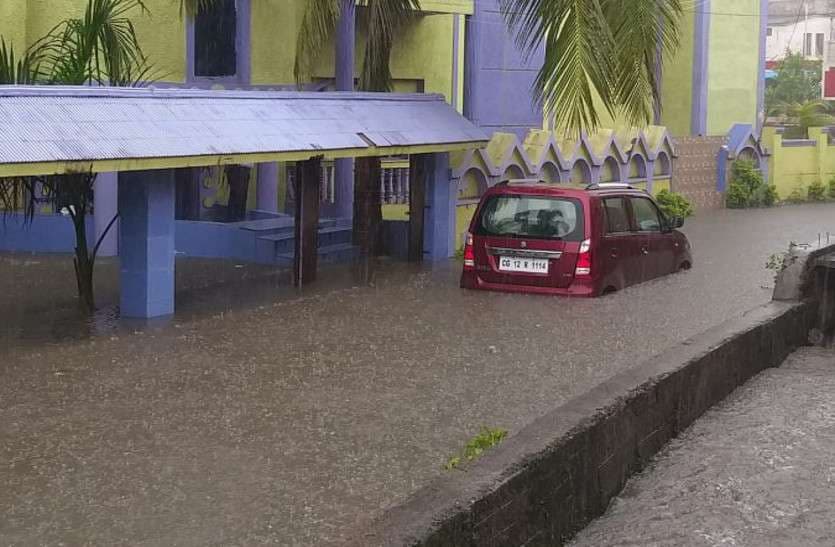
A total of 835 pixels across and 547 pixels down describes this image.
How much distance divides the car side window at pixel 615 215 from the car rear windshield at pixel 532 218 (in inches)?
22.8

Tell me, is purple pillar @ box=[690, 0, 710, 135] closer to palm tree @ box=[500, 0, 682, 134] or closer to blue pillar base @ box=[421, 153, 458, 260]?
blue pillar base @ box=[421, 153, 458, 260]

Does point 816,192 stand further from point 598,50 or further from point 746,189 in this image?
point 598,50

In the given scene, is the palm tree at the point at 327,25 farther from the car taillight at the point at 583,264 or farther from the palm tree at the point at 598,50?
the car taillight at the point at 583,264

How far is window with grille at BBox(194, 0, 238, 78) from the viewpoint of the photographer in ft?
67.5

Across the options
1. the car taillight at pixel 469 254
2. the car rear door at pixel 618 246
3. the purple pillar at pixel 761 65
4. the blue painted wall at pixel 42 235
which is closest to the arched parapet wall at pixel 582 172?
the car rear door at pixel 618 246

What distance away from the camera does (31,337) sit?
1278 cm

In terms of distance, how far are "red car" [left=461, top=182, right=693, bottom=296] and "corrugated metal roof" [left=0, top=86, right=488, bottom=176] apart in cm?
167

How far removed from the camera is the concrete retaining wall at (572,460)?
18.2 feet

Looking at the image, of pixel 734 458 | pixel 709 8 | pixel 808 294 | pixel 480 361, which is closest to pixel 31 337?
pixel 480 361

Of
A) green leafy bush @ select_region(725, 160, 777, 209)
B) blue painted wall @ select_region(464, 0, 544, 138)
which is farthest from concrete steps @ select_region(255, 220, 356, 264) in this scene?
green leafy bush @ select_region(725, 160, 777, 209)

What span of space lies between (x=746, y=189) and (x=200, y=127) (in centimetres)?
2019

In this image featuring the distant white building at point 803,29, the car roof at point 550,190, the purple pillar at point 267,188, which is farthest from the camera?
the distant white building at point 803,29

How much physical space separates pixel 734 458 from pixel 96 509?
444 centimetres

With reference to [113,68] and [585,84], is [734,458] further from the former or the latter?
[113,68]
